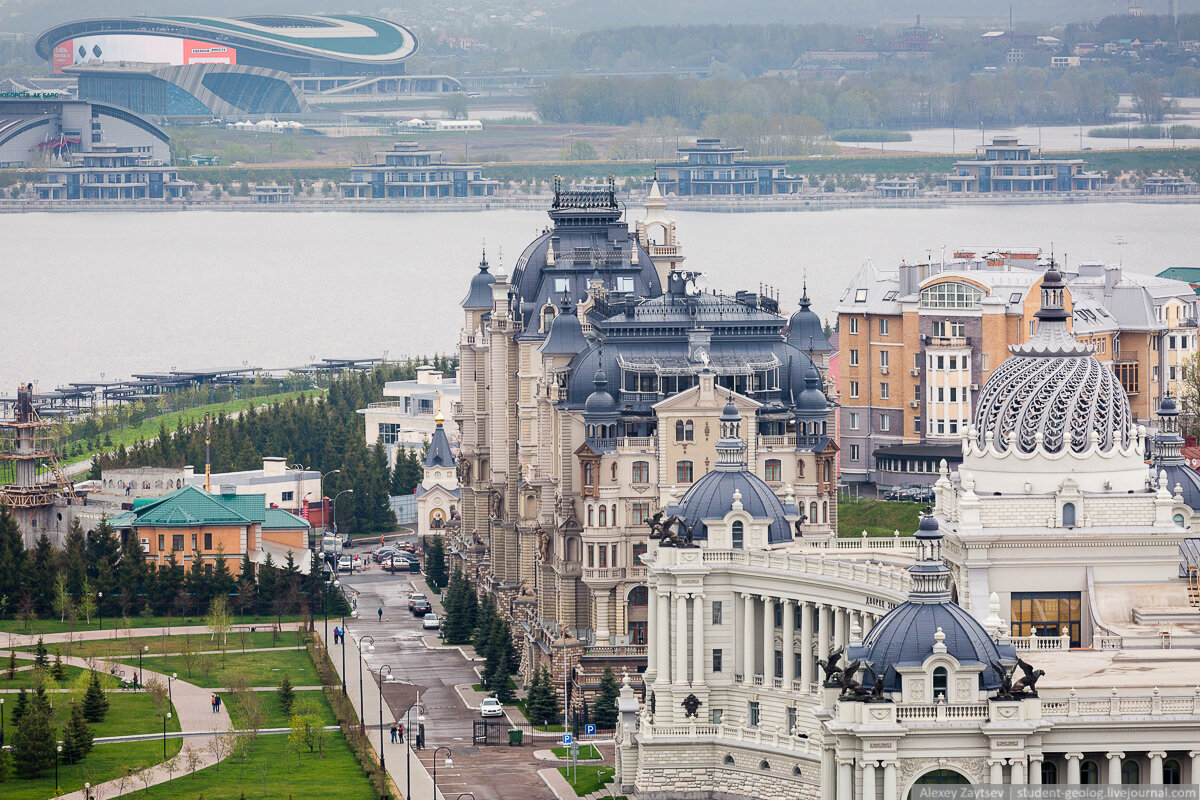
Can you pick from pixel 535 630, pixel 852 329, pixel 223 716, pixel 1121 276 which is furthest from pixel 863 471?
pixel 223 716

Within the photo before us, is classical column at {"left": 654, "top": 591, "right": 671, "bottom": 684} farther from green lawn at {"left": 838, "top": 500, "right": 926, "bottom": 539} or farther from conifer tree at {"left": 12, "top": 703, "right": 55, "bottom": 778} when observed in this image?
green lawn at {"left": 838, "top": 500, "right": 926, "bottom": 539}

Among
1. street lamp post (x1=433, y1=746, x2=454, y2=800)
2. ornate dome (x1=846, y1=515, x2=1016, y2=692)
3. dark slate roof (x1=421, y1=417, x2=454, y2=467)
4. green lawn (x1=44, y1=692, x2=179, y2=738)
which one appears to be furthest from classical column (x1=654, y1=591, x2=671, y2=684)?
dark slate roof (x1=421, y1=417, x2=454, y2=467)

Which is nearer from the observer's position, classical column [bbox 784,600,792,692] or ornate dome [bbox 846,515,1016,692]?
ornate dome [bbox 846,515,1016,692]

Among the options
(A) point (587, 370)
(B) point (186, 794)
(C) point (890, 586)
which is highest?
(A) point (587, 370)

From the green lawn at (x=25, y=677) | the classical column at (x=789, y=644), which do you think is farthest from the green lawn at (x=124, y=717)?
the classical column at (x=789, y=644)

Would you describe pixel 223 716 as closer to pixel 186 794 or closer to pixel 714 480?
pixel 186 794

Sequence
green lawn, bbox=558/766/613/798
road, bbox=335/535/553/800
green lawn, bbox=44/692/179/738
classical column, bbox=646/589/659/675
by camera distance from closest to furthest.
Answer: classical column, bbox=646/589/659/675 < green lawn, bbox=558/766/613/798 < road, bbox=335/535/553/800 < green lawn, bbox=44/692/179/738
